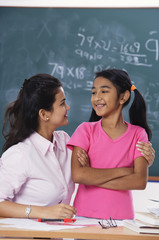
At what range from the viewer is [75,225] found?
5.28ft

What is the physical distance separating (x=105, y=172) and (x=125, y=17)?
7.60 feet

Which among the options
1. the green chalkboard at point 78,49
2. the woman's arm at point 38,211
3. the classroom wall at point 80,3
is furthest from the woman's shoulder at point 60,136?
the classroom wall at point 80,3

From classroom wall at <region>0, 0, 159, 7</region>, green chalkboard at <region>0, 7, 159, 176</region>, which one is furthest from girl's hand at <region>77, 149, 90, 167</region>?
classroom wall at <region>0, 0, 159, 7</region>

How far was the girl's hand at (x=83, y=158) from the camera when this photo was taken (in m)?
1.93

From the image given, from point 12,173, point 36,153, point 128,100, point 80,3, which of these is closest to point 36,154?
point 36,153

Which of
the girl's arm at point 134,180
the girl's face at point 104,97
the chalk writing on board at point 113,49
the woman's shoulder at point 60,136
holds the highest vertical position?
the chalk writing on board at point 113,49

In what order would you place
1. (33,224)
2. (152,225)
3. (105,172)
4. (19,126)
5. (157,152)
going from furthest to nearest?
(157,152), (19,126), (105,172), (33,224), (152,225)

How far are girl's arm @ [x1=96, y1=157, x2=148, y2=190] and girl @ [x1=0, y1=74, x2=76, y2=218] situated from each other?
287mm

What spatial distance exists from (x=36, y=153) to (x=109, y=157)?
1.30 ft

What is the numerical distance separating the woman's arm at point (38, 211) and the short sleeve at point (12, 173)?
0.25 feet

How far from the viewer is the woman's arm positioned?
5.59ft

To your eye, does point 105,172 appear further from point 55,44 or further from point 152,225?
point 55,44

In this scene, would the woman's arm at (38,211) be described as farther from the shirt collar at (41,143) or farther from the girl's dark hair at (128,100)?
the girl's dark hair at (128,100)

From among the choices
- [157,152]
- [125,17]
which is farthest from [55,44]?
[157,152]
